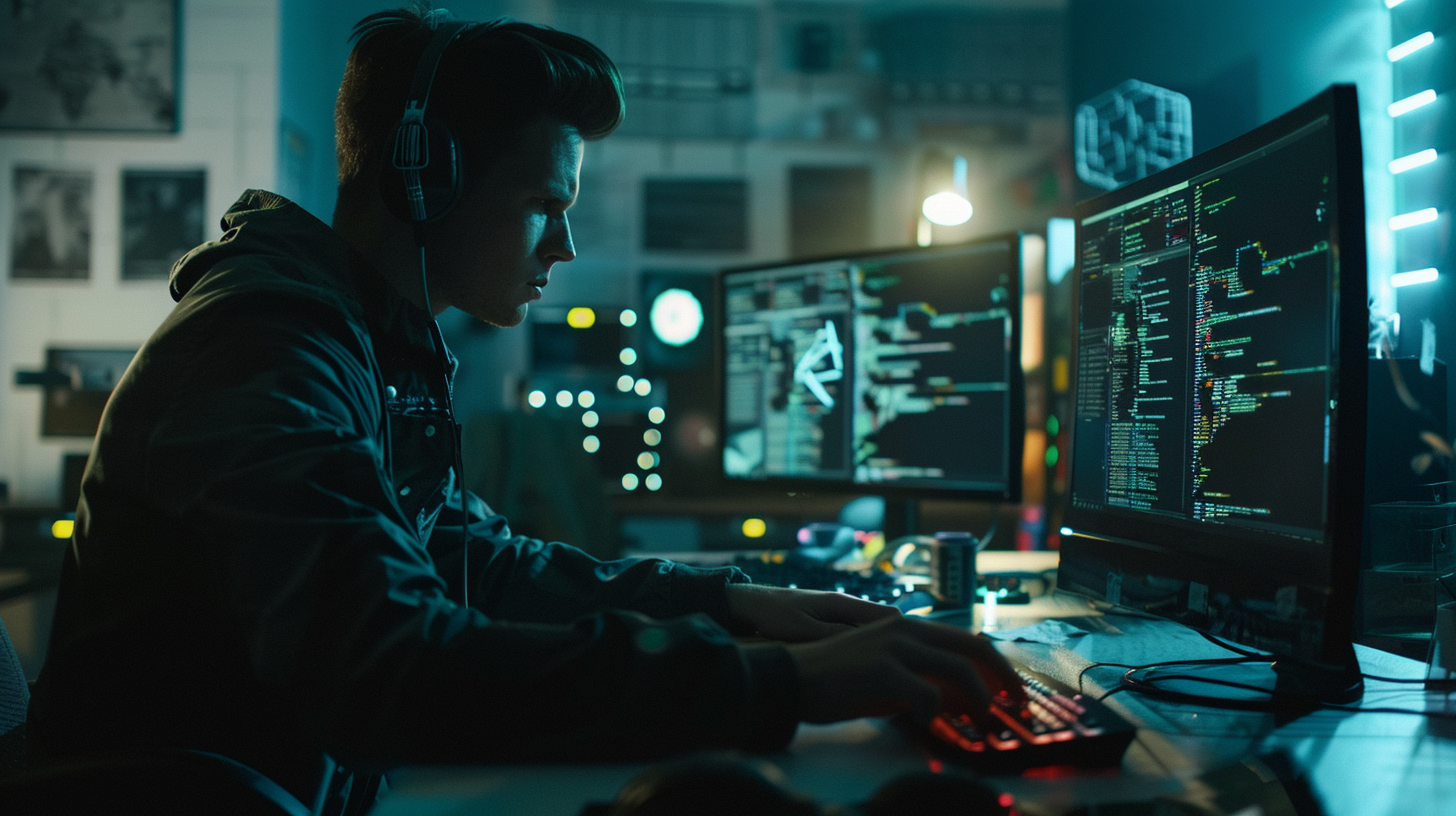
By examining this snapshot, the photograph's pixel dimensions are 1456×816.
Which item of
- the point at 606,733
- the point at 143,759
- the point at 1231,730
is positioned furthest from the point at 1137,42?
the point at 143,759

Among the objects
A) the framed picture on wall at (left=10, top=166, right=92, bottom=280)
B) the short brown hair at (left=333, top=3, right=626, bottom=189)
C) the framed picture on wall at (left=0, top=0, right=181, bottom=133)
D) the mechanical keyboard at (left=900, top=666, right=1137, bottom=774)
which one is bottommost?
the mechanical keyboard at (left=900, top=666, right=1137, bottom=774)

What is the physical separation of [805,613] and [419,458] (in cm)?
40

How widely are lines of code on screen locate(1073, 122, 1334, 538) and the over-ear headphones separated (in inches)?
26.5

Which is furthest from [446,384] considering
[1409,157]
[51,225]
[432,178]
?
[51,225]

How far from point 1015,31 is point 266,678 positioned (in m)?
3.87

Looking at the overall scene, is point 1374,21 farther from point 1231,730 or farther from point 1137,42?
point 1231,730

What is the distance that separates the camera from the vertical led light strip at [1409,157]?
1.08 m

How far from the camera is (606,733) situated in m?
0.51

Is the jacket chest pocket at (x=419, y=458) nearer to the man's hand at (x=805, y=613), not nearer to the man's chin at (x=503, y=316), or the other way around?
the man's chin at (x=503, y=316)

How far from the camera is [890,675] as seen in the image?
0.55m

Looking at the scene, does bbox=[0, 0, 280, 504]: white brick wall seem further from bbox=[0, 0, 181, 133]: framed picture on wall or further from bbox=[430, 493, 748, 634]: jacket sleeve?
bbox=[430, 493, 748, 634]: jacket sleeve

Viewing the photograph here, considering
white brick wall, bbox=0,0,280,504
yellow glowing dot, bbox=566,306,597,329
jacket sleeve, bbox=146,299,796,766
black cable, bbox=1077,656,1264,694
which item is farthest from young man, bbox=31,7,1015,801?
white brick wall, bbox=0,0,280,504

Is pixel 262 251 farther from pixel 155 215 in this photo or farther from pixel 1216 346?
pixel 155 215

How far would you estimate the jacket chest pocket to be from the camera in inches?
32.4
